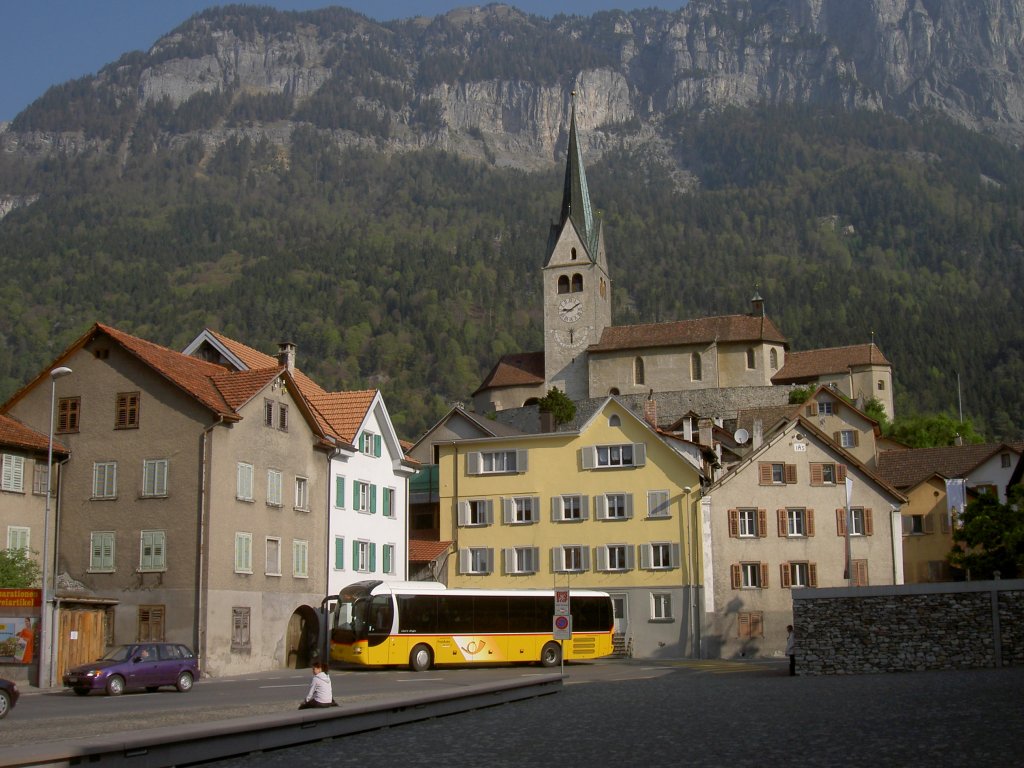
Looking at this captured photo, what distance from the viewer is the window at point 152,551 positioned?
47406 mm

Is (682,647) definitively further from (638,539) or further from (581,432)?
(581,432)

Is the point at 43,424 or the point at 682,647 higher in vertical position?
the point at 43,424

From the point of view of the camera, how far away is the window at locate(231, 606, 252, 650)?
157 ft

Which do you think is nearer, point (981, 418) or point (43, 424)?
point (43, 424)

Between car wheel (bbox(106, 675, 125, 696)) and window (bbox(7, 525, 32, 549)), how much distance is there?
1171 cm

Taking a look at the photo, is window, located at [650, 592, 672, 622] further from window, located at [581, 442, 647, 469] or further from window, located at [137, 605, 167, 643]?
window, located at [137, 605, 167, 643]

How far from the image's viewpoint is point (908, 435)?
119062 millimetres

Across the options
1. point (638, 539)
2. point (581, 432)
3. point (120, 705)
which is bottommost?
point (120, 705)

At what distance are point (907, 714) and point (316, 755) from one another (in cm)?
1070

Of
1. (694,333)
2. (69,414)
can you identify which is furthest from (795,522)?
(694,333)

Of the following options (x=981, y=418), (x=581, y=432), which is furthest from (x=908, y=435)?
(x=981, y=418)

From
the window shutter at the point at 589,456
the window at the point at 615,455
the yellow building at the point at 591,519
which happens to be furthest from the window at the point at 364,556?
the window at the point at 615,455

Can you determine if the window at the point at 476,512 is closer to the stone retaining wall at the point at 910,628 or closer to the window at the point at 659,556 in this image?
the window at the point at 659,556

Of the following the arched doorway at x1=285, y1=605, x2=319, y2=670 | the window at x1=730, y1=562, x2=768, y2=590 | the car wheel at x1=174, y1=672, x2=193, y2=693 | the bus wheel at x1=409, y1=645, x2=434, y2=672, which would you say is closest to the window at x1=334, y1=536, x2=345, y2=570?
the arched doorway at x1=285, y1=605, x2=319, y2=670
